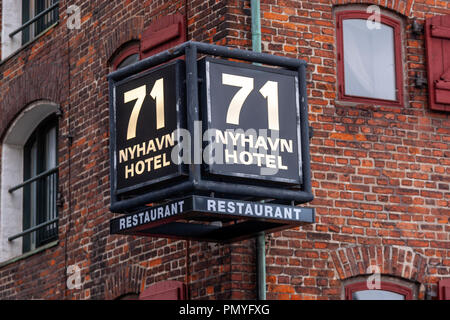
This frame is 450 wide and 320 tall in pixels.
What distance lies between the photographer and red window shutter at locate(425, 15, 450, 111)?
14641mm

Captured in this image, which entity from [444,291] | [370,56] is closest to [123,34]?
[370,56]

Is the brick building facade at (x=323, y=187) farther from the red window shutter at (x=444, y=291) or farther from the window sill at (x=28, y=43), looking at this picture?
the window sill at (x=28, y=43)

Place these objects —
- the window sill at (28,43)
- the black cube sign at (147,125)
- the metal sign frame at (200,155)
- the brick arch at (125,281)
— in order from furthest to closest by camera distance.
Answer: the window sill at (28,43)
the brick arch at (125,281)
the black cube sign at (147,125)
the metal sign frame at (200,155)

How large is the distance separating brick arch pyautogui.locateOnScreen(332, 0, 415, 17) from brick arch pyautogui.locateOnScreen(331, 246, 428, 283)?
9.33ft

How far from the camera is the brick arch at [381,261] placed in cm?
1378

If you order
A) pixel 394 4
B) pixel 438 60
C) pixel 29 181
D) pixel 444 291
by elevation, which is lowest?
pixel 444 291

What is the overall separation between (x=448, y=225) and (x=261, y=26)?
3152mm

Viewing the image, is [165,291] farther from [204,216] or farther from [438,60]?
[438,60]

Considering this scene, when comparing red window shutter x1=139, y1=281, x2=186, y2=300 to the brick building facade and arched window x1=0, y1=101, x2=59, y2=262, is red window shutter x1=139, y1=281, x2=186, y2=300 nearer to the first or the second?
the brick building facade

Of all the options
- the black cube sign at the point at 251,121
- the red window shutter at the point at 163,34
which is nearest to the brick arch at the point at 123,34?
the red window shutter at the point at 163,34

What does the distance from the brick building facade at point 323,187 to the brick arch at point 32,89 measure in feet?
4.08

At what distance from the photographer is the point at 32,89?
17938mm

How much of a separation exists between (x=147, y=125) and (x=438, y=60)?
404 cm

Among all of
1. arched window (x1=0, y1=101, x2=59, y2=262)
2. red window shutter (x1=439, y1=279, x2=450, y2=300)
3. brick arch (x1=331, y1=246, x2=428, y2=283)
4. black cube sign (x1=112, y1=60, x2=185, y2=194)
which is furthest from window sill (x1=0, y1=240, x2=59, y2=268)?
red window shutter (x1=439, y1=279, x2=450, y2=300)
